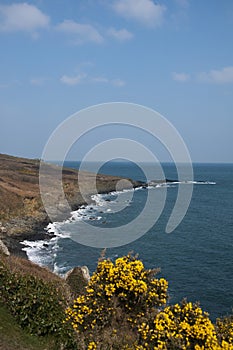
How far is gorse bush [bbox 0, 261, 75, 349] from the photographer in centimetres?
1322

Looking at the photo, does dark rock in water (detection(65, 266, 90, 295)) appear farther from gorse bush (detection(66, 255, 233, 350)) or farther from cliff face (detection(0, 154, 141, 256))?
cliff face (detection(0, 154, 141, 256))

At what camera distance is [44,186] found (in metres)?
113

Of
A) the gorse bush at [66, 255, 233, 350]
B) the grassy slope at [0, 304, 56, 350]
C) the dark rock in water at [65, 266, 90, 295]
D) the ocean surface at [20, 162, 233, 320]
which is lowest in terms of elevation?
the ocean surface at [20, 162, 233, 320]

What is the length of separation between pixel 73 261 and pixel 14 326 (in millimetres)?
38041

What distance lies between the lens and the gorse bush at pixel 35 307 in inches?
521

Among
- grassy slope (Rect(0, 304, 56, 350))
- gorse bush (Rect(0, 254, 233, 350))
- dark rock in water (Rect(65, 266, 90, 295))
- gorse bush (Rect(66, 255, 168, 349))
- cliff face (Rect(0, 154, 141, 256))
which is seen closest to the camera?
gorse bush (Rect(0, 254, 233, 350))

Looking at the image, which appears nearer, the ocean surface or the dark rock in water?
the dark rock in water

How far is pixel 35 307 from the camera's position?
13.9 metres

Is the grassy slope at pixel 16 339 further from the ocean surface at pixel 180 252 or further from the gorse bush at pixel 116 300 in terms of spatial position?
the ocean surface at pixel 180 252

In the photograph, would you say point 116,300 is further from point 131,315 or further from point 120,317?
point 131,315

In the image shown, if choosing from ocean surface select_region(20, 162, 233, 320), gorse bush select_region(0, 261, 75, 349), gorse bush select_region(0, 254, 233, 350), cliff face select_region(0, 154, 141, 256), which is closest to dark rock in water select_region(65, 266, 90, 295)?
ocean surface select_region(20, 162, 233, 320)

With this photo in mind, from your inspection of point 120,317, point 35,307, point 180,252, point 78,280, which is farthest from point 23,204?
point 120,317

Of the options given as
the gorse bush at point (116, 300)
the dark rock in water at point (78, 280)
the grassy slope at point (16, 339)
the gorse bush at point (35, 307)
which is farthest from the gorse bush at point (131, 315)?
the dark rock in water at point (78, 280)

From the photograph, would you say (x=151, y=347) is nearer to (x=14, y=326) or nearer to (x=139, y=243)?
(x=14, y=326)
